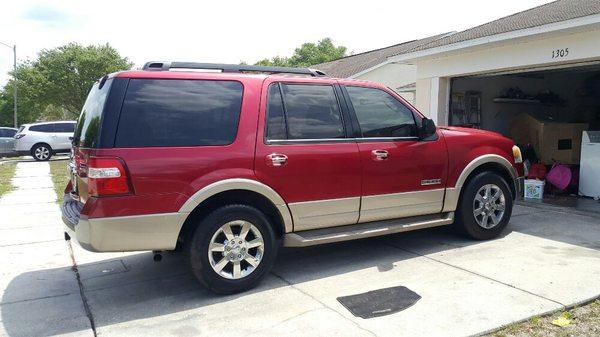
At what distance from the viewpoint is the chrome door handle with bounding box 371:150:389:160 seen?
4.99m

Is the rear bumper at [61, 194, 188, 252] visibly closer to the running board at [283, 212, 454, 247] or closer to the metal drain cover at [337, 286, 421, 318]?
the running board at [283, 212, 454, 247]

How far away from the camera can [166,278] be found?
493 centimetres

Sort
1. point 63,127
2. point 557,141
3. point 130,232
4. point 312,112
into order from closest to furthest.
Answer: point 130,232 → point 312,112 → point 557,141 → point 63,127

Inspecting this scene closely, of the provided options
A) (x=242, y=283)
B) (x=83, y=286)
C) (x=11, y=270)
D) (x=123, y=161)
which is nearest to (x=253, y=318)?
(x=242, y=283)

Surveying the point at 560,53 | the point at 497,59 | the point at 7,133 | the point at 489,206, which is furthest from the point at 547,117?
the point at 7,133

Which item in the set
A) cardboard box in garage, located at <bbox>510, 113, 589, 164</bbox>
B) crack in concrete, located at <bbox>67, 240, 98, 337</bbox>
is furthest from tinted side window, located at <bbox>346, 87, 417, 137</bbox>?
cardboard box in garage, located at <bbox>510, 113, 589, 164</bbox>

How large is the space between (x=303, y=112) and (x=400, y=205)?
4.89 feet

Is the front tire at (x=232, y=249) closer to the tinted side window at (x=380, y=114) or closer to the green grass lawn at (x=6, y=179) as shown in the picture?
the tinted side window at (x=380, y=114)

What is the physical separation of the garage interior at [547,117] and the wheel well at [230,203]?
5945mm

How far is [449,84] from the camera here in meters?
10.8

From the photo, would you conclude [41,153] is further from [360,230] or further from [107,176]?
[360,230]

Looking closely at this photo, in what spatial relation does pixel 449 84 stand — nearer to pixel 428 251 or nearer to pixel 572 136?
pixel 572 136

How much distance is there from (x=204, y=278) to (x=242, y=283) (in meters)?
0.36

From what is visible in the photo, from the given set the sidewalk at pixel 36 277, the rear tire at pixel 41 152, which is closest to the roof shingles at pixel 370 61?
the rear tire at pixel 41 152
